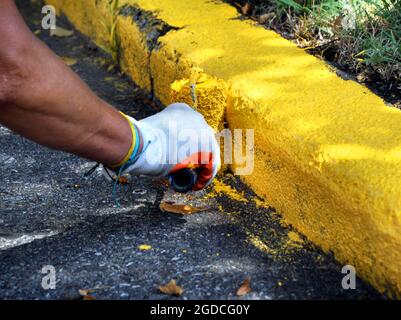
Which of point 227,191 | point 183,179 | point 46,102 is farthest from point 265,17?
point 46,102

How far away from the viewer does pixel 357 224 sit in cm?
208

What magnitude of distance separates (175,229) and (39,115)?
0.64 meters

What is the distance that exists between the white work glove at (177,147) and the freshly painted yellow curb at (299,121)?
6.5 inches

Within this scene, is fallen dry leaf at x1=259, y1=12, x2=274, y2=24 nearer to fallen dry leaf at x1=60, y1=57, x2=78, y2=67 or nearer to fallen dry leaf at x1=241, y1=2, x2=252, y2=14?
fallen dry leaf at x1=241, y1=2, x2=252, y2=14

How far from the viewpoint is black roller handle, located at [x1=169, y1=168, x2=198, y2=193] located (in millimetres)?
2455

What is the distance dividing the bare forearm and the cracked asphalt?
12.9 inches

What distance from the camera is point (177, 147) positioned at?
243cm

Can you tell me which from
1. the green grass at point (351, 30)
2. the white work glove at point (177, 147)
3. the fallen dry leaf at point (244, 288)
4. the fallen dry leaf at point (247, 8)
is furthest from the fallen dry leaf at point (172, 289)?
the fallen dry leaf at point (247, 8)

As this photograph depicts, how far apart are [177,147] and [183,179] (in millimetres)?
122

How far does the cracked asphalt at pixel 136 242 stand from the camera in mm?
2123

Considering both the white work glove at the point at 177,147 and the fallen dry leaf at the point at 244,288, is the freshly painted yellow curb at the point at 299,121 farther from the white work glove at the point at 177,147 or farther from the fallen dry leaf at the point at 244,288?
the fallen dry leaf at the point at 244,288

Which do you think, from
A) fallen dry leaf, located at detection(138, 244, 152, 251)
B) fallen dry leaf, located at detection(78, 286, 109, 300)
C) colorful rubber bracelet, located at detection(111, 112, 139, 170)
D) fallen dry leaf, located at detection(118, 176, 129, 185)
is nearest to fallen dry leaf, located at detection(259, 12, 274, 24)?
fallen dry leaf, located at detection(118, 176, 129, 185)
